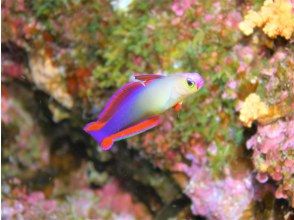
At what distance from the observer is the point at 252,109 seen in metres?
3.12

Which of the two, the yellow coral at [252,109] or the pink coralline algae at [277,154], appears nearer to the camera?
the pink coralline algae at [277,154]

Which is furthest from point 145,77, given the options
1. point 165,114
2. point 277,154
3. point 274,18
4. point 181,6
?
point 181,6

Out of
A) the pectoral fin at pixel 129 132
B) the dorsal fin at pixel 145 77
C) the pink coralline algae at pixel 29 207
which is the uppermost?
the dorsal fin at pixel 145 77

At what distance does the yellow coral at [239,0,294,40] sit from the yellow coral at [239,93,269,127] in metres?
0.48

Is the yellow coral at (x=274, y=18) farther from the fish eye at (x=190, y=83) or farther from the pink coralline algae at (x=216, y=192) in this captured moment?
the fish eye at (x=190, y=83)

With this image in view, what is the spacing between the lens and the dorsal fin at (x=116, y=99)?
190 cm

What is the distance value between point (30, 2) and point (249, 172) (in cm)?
266

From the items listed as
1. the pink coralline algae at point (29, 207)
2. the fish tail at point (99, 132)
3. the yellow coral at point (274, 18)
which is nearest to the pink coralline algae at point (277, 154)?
the yellow coral at point (274, 18)

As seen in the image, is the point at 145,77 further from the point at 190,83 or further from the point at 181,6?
the point at 181,6

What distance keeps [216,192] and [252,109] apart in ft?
2.93

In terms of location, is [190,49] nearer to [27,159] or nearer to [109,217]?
[109,217]

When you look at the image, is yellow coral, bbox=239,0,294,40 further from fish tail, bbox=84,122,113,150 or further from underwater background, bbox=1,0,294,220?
fish tail, bbox=84,122,113,150

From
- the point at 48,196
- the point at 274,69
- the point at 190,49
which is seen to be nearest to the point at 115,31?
the point at 190,49

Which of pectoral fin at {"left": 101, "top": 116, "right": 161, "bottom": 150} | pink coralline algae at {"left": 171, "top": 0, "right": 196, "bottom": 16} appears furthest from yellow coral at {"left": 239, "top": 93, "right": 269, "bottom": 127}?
pectoral fin at {"left": 101, "top": 116, "right": 161, "bottom": 150}
